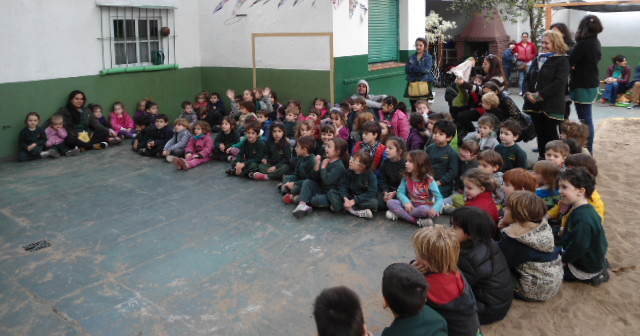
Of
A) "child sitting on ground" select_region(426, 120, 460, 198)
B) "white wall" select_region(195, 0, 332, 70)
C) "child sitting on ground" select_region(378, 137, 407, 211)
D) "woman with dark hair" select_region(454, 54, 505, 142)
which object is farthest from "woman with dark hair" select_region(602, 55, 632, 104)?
"child sitting on ground" select_region(378, 137, 407, 211)

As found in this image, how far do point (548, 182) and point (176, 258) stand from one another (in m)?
3.02

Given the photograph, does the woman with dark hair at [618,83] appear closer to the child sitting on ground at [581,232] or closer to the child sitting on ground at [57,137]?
the child sitting on ground at [581,232]

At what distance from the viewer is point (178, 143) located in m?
7.31

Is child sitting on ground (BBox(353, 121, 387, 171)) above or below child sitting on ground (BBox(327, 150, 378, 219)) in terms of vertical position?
Result: above

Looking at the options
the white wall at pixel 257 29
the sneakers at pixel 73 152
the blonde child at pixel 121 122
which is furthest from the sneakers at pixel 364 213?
the blonde child at pixel 121 122

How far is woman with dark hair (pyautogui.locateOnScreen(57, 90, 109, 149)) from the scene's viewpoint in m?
7.98

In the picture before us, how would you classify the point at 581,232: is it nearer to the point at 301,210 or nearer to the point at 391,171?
the point at 391,171

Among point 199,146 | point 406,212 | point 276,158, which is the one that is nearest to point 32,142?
point 199,146

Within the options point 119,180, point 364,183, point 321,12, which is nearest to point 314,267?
point 364,183

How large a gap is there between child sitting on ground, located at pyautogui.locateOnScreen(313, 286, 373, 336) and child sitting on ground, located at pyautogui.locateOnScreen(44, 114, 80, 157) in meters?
6.59

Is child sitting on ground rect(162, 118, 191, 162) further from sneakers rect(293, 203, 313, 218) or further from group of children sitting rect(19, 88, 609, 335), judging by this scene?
sneakers rect(293, 203, 313, 218)

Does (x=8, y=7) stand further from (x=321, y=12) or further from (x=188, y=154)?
(x=321, y=12)

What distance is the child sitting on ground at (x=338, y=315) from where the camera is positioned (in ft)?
6.88

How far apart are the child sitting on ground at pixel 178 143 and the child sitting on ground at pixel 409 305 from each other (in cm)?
536
